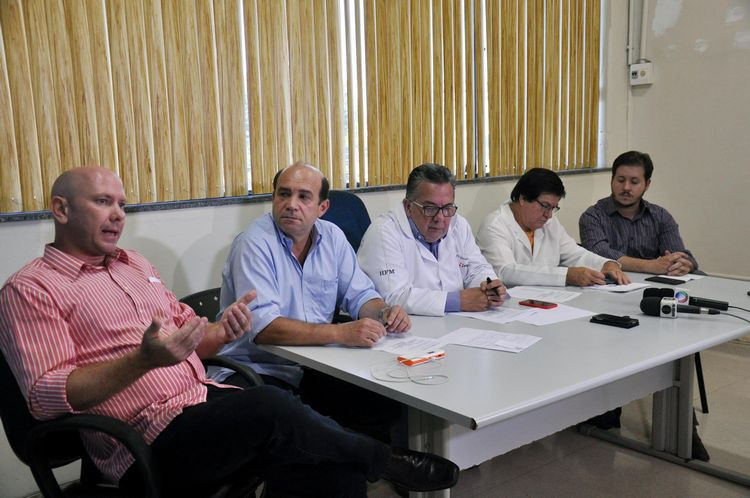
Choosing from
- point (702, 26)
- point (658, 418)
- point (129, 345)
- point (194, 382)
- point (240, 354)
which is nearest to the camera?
point (129, 345)

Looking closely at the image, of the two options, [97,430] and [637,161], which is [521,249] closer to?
[637,161]

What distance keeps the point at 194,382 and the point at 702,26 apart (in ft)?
13.9

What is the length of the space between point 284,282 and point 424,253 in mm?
705

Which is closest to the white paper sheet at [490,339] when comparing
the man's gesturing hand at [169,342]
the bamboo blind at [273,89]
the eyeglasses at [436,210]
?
the eyeglasses at [436,210]

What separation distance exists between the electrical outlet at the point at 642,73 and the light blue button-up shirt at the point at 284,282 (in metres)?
3.37

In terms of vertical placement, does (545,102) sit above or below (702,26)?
below

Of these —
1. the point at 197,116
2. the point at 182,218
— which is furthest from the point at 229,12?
the point at 182,218

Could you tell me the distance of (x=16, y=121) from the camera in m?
2.44

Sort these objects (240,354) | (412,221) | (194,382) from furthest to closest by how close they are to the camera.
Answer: (412,221) → (240,354) → (194,382)

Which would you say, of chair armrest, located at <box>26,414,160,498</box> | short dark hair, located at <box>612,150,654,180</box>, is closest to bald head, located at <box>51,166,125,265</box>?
chair armrest, located at <box>26,414,160,498</box>

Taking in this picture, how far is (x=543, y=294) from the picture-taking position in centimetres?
270

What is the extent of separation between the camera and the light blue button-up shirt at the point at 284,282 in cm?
221

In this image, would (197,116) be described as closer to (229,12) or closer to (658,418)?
(229,12)

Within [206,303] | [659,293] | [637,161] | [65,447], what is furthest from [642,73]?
[65,447]
